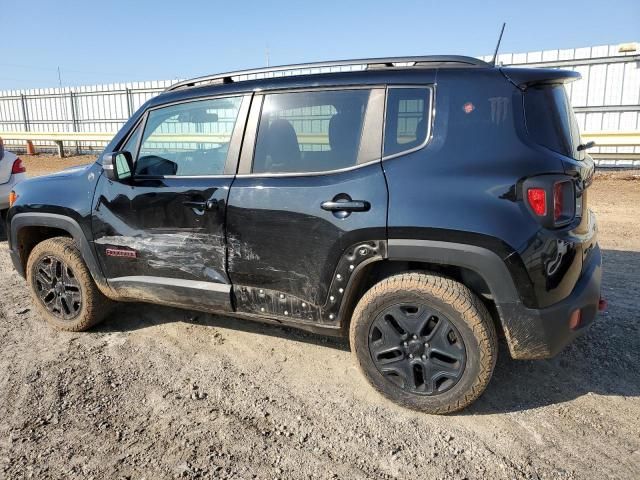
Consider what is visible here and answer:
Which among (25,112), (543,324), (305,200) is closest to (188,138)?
(305,200)

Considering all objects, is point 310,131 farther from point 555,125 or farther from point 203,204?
point 555,125

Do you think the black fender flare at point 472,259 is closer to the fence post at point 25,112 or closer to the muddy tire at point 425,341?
the muddy tire at point 425,341

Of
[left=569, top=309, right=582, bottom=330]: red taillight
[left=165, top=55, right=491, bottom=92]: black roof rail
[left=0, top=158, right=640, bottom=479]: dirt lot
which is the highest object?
[left=165, top=55, right=491, bottom=92]: black roof rail

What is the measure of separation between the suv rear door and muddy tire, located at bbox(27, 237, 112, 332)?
1398 millimetres

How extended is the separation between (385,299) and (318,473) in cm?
96

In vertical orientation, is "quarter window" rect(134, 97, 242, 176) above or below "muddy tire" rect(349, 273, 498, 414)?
above

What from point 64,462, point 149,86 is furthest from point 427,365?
point 149,86

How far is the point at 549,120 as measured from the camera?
261cm

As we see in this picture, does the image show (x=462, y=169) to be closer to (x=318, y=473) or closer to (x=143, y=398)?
(x=318, y=473)

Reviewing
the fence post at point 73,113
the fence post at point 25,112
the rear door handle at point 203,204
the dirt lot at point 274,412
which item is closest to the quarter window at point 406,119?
the rear door handle at point 203,204

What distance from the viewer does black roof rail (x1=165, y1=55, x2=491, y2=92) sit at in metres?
2.74

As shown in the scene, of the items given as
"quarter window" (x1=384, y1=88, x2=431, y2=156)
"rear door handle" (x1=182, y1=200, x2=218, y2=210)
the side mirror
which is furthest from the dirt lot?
"quarter window" (x1=384, y1=88, x2=431, y2=156)

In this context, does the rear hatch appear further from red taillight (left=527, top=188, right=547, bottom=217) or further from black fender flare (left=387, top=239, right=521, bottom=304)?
black fender flare (left=387, top=239, right=521, bottom=304)

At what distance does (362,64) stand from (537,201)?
1.34 m
